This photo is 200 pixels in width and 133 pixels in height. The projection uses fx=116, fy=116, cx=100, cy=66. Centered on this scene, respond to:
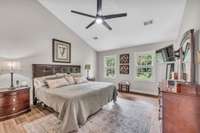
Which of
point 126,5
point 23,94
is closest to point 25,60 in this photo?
point 23,94

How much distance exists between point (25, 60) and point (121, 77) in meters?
4.72

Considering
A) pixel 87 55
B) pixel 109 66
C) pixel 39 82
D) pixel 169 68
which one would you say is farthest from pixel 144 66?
pixel 39 82

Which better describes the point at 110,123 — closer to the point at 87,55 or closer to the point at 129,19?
the point at 129,19

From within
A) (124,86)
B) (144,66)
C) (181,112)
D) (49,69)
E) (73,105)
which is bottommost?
(124,86)

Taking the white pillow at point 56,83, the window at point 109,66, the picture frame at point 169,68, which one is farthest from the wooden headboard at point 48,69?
the picture frame at point 169,68

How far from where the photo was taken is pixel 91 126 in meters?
2.65

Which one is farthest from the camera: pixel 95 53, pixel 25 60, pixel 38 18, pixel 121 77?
pixel 95 53

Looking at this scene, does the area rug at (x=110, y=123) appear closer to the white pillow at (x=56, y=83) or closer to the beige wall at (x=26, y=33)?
the white pillow at (x=56, y=83)

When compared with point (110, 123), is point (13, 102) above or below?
above

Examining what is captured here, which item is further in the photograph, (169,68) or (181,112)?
(169,68)

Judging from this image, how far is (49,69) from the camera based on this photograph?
4.64m

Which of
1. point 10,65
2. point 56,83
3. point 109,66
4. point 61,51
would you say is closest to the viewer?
point 10,65

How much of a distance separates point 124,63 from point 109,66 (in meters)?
1.13

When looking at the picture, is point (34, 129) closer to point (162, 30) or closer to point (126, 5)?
point (126, 5)
